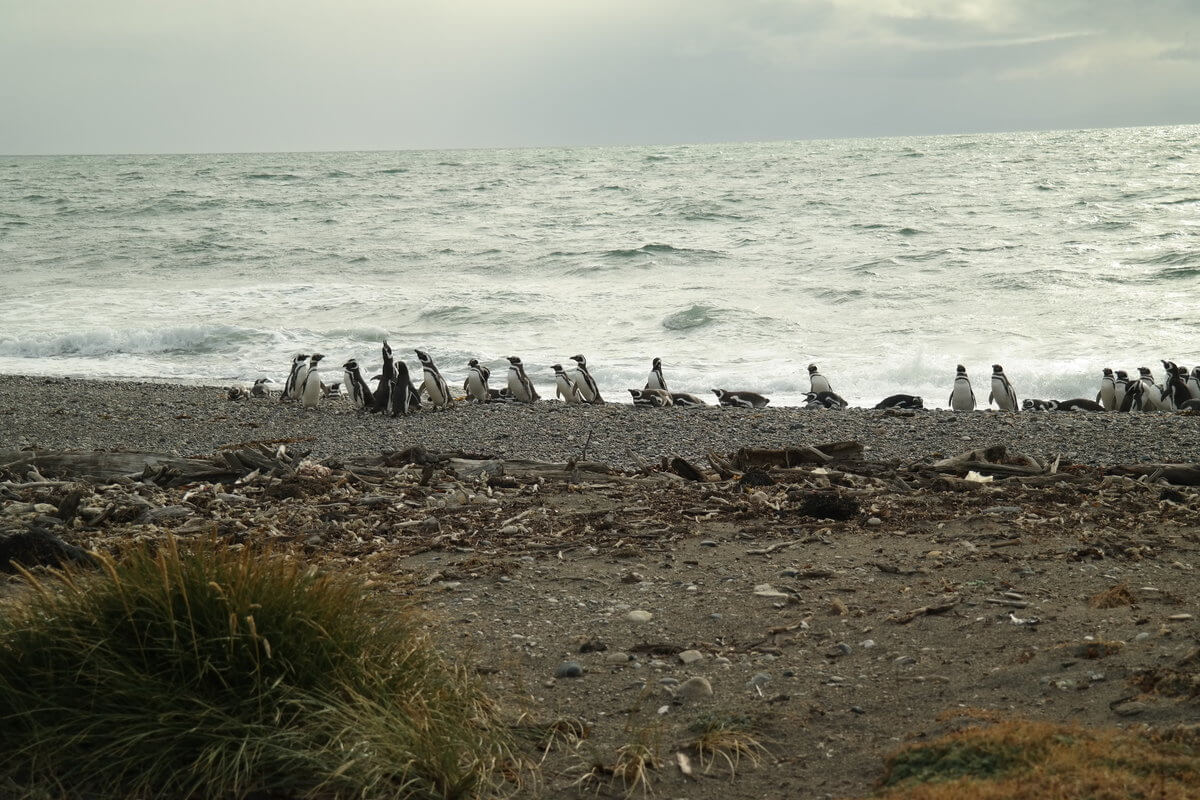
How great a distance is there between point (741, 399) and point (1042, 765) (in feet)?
38.6

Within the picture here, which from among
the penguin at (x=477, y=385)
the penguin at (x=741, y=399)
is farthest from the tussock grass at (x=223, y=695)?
the penguin at (x=741, y=399)

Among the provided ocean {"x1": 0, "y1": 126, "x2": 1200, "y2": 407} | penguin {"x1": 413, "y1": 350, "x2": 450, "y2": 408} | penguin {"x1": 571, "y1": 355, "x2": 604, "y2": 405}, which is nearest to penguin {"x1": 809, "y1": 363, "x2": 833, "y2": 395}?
ocean {"x1": 0, "y1": 126, "x2": 1200, "y2": 407}

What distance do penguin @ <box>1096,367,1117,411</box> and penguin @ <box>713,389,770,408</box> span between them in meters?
4.55

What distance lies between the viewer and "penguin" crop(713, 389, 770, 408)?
1368cm

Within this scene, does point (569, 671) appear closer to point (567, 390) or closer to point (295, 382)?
point (567, 390)

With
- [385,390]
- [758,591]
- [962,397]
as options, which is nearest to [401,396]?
[385,390]

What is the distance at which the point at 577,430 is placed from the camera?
10.2 meters

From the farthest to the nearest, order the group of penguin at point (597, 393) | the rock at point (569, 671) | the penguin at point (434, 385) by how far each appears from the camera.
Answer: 1. the penguin at point (434, 385)
2. the group of penguin at point (597, 393)
3. the rock at point (569, 671)

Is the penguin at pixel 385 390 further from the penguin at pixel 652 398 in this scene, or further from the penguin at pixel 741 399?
the penguin at pixel 741 399

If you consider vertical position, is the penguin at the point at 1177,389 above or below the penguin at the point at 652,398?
above

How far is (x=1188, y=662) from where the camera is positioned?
3.04 meters

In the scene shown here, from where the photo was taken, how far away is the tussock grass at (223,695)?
8.91ft

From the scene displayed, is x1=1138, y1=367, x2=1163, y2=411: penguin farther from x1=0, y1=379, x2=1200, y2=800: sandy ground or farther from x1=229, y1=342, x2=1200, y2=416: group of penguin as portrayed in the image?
x1=0, y1=379, x2=1200, y2=800: sandy ground

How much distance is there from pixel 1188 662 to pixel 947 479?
10.8ft
